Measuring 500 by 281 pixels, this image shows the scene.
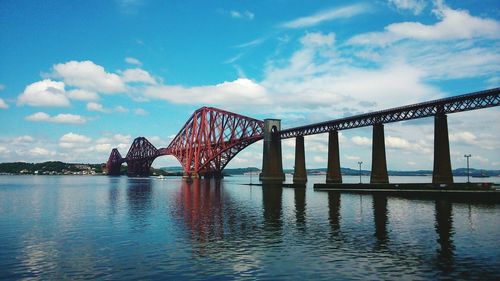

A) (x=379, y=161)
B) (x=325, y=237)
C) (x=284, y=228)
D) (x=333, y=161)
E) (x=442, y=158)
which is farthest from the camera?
(x=333, y=161)

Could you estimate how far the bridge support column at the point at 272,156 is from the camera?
120 metres

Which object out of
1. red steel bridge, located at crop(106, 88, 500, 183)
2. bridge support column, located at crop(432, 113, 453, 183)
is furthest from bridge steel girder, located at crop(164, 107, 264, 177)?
bridge support column, located at crop(432, 113, 453, 183)

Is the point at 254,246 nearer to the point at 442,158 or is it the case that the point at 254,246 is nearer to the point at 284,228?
the point at 284,228

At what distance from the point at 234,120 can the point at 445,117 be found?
107m

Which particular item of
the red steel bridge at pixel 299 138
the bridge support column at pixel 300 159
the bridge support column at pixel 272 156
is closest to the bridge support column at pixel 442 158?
the red steel bridge at pixel 299 138

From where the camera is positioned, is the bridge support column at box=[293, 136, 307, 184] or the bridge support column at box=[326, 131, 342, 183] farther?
the bridge support column at box=[293, 136, 307, 184]

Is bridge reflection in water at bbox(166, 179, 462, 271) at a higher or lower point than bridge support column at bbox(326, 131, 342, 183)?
lower

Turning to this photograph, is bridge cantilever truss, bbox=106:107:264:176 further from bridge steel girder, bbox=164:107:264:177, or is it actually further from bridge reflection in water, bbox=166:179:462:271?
bridge reflection in water, bbox=166:179:462:271

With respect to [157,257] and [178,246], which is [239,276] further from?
[178,246]

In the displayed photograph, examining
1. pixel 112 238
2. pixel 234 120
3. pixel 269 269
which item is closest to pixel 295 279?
pixel 269 269

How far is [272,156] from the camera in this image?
124m

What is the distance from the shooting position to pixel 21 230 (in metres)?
33.3

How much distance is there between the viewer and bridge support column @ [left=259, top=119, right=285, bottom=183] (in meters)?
120

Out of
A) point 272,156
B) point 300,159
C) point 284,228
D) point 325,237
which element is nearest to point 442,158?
point 284,228
